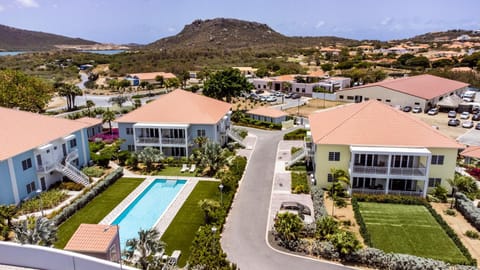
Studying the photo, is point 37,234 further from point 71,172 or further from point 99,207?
point 71,172

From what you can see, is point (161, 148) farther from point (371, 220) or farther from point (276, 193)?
Result: point (371, 220)

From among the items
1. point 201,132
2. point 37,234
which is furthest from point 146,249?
point 201,132

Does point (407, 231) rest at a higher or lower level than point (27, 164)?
lower

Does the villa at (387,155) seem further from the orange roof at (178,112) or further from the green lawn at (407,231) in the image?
the orange roof at (178,112)

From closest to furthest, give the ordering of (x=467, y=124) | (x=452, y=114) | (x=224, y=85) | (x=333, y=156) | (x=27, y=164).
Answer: (x=27, y=164), (x=333, y=156), (x=467, y=124), (x=452, y=114), (x=224, y=85)

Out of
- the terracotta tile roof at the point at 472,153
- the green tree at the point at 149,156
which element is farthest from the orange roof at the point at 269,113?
the terracotta tile roof at the point at 472,153
